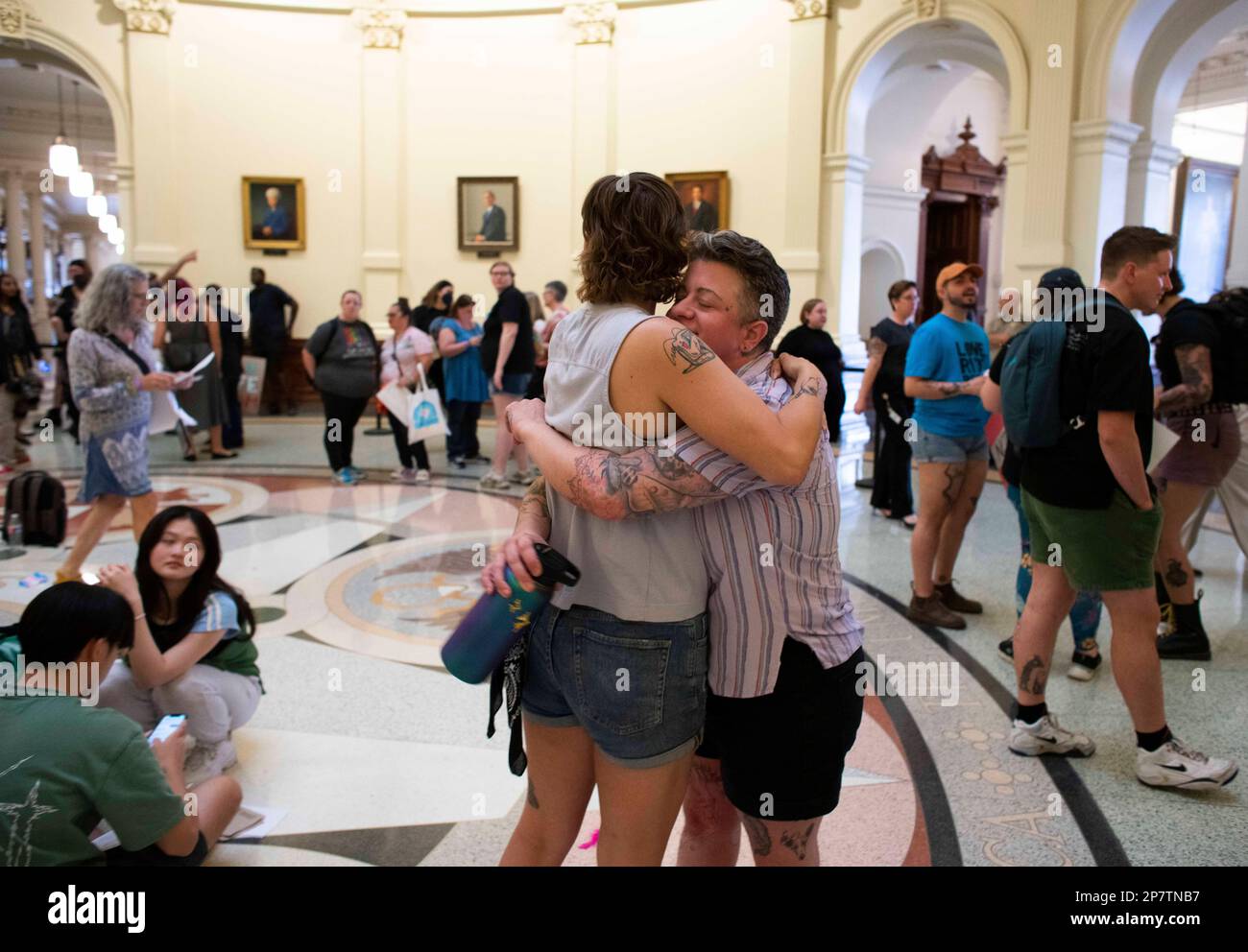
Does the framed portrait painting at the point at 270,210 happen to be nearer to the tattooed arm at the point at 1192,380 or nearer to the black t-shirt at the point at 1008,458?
the black t-shirt at the point at 1008,458

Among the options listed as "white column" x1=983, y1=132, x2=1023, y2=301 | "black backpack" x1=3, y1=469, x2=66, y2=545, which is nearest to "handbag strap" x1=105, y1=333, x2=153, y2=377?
"black backpack" x1=3, y1=469, x2=66, y2=545

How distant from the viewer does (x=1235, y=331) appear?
419cm

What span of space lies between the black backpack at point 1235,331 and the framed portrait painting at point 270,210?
1123cm

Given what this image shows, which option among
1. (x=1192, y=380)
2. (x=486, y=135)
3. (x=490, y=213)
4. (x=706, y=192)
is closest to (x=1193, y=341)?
(x=1192, y=380)

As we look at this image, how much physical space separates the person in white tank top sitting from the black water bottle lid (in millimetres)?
47

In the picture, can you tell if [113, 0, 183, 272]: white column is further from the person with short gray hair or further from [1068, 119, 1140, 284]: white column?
[1068, 119, 1140, 284]: white column

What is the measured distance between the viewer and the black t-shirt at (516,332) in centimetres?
827

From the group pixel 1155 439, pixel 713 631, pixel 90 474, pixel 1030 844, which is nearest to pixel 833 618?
pixel 713 631

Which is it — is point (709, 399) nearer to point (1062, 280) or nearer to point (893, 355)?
point (1062, 280)

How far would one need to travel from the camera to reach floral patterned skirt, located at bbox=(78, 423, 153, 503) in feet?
15.9

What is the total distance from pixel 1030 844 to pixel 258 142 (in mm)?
12751

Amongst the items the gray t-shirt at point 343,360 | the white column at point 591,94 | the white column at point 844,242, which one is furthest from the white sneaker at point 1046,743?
the white column at point 591,94
